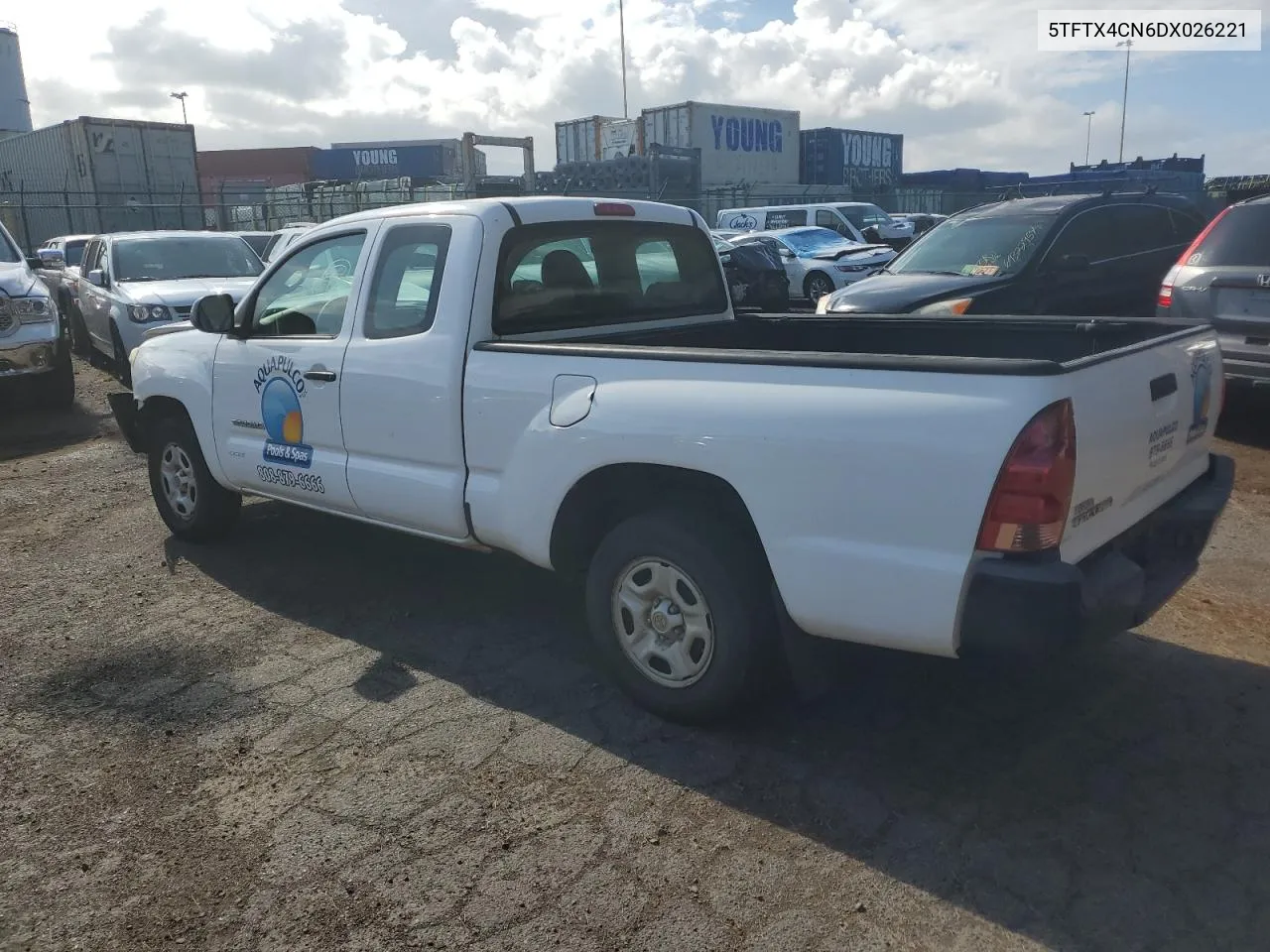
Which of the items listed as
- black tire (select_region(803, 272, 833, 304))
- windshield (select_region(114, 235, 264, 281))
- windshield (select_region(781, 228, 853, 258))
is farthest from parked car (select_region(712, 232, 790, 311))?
windshield (select_region(114, 235, 264, 281))

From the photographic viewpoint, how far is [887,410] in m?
2.85

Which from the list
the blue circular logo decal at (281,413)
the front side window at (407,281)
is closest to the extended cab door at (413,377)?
the front side window at (407,281)

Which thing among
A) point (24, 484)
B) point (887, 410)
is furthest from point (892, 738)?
point (24, 484)

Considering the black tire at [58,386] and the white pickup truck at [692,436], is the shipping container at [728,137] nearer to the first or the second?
the black tire at [58,386]

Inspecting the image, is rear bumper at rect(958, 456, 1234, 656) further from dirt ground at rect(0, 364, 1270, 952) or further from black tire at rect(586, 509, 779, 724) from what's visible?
black tire at rect(586, 509, 779, 724)

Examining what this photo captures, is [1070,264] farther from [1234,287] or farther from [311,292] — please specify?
[311,292]

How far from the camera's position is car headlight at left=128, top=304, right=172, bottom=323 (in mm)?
10227

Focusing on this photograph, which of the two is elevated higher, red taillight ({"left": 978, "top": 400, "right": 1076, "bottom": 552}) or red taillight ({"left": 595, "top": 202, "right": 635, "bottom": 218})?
red taillight ({"left": 595, "top": 202, "right": 635, "bottom": 218})

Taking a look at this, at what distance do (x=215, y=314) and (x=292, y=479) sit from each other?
0.90 meters

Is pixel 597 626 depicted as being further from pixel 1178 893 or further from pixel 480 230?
pixel 1178 893

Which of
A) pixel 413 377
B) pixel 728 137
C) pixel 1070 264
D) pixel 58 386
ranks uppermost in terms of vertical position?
pixel 728 137

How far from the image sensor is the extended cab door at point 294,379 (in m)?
4.61

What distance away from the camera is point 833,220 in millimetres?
21359

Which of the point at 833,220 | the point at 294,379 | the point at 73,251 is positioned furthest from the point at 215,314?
the point at 833,220
